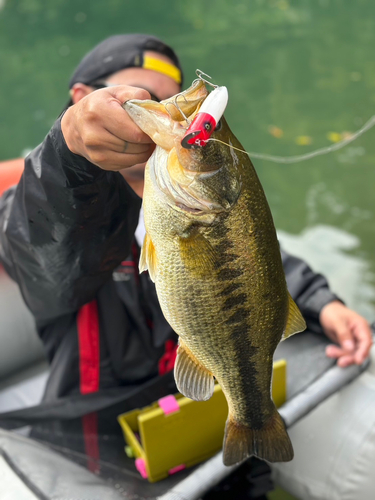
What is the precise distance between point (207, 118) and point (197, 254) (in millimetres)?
301

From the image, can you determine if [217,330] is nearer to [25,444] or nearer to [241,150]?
[241,150]

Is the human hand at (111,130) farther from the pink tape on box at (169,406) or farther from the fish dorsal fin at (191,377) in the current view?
the pink tape on box at (169,406)

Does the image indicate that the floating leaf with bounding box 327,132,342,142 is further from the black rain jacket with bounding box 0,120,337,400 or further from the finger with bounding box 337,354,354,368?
the finger with bounding box 337,354,354,368

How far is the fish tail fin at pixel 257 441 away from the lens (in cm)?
133

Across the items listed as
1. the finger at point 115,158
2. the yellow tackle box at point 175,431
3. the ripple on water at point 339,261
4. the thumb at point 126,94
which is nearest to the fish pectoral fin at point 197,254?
the finger at point 115,158

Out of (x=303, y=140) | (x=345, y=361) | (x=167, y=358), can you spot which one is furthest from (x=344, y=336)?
(x=303, y=140)

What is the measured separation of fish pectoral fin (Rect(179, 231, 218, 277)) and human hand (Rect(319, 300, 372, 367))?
1.35 m

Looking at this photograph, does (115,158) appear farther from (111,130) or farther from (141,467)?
(141,467)

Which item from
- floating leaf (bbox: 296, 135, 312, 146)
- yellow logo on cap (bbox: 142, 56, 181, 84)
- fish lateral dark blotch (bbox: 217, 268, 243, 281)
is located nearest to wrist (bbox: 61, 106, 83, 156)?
fish lateral dark blotch (bbox: 217, 268, 243, 281)

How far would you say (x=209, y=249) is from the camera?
1105mm

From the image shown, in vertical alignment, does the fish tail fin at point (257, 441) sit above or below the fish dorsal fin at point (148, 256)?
below

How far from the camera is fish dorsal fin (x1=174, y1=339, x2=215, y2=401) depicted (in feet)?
4.05

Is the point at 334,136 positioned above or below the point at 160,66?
below

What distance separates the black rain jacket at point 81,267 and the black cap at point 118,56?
0.71m
